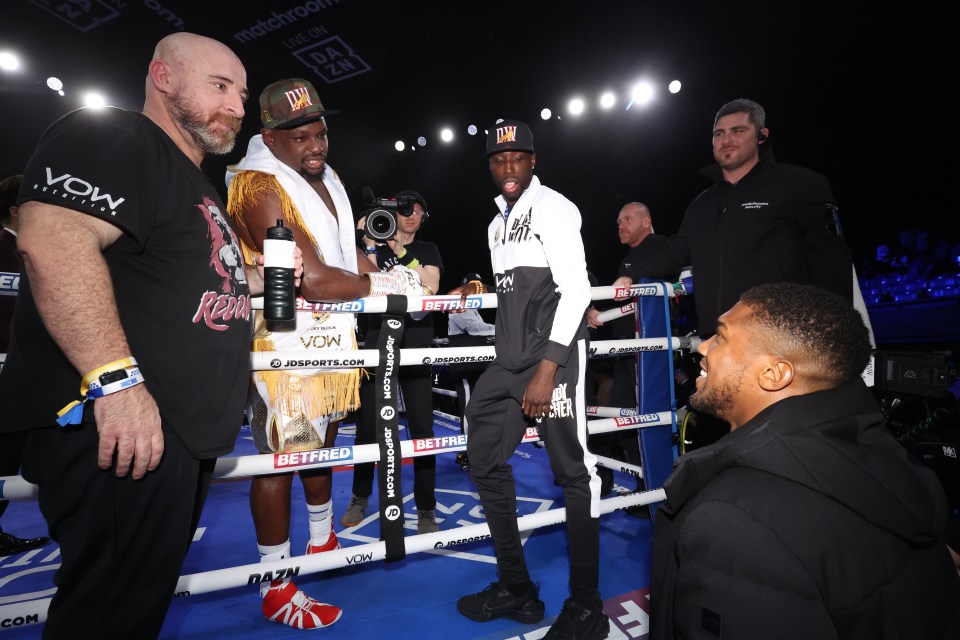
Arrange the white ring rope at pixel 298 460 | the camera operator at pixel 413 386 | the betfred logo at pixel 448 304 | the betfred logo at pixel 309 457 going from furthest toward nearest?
the camera operator at pixel 413 386 < the betfred logo at pixel 448 304 < the betfred logo at pixel 309 457 < the white ring rope at pixel 298 460

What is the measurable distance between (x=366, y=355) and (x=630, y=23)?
693 cm

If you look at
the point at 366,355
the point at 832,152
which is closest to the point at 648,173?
the point at 832,152

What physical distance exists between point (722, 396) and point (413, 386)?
2406 mm

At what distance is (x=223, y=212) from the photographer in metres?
1.46

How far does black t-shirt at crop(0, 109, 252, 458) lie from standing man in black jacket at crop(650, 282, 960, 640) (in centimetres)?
124

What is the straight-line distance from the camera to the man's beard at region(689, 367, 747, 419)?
1136 millimetres

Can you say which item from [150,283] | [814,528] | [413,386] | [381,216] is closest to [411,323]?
[413,386]

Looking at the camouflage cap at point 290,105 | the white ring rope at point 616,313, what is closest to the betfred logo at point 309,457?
the camouflage cap at point 290,105

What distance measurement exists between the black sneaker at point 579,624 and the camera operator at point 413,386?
49.9 inches

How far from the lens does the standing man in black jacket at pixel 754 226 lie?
240 cm

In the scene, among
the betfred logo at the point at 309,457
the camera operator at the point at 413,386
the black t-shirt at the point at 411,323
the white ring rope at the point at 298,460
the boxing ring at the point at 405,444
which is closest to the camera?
the white ring rope at the point at 298,460

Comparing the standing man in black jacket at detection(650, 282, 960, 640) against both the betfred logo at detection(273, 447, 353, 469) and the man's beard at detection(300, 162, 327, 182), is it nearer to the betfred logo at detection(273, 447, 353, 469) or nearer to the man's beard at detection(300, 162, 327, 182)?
the betfred logo at detection(273, 447, 353, 469)

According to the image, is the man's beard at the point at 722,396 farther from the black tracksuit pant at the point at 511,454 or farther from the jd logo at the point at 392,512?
the jd logo at the point at 392,512

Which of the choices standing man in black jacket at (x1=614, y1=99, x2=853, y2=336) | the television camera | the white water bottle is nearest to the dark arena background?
standing man in black jacket at (x1=614, y1=99, x2=853, y2=336)
